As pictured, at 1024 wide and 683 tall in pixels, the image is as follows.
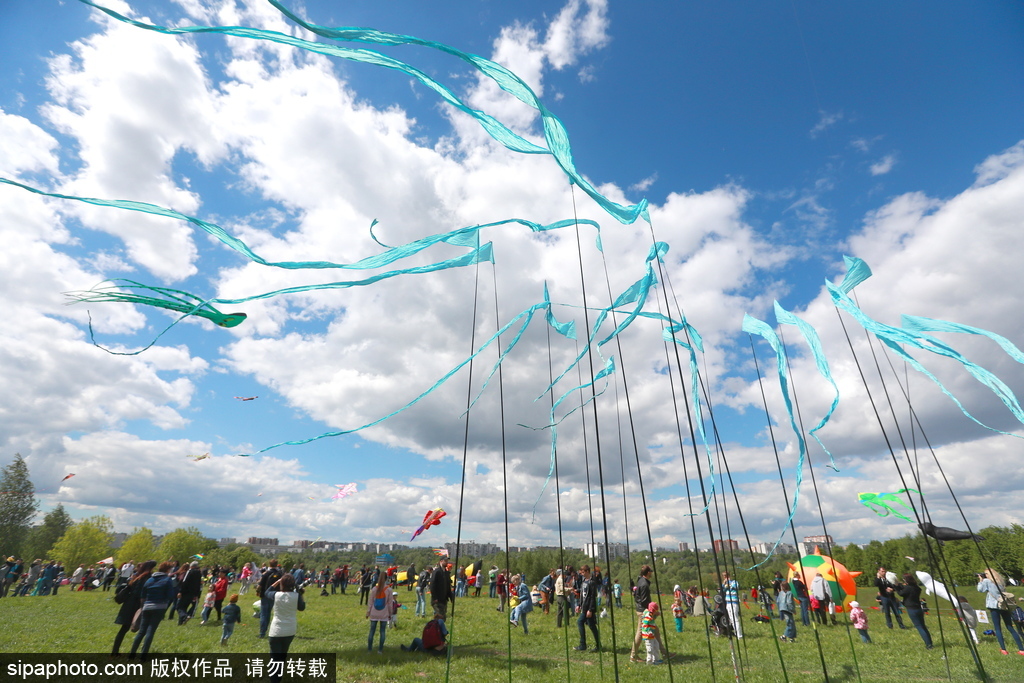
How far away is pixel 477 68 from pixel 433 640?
10.9 meters

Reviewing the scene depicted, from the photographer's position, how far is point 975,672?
8.78 m

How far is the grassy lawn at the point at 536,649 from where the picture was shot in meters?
8.80

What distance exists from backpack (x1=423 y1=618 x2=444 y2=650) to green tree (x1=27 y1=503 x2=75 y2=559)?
7640 centimetres

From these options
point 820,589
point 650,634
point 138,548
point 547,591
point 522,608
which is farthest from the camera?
point 138,548

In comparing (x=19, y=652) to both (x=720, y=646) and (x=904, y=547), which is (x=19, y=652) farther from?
(x=904, y=547)

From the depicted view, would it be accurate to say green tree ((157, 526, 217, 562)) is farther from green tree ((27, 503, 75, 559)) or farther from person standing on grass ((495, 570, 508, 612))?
person standing on grass ((495, 570, 508, 612))

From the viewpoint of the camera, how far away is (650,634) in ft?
33.8

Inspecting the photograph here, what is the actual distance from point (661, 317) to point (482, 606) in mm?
16109

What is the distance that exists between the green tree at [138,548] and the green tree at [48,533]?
9.51 m

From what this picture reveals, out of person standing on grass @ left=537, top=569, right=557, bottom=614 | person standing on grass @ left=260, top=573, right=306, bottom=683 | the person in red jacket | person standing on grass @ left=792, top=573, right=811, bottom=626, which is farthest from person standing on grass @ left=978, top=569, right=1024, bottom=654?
the person in red jacket

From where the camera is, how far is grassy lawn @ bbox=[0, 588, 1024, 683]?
8.80m

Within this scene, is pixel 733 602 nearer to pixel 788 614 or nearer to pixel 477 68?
pixel 788 614

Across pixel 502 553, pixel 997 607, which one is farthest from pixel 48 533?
pixel 997 607

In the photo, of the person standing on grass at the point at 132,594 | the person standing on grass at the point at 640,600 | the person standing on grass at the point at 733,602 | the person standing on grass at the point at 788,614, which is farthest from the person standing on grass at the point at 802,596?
the person standing on grass at the point at 132,594
